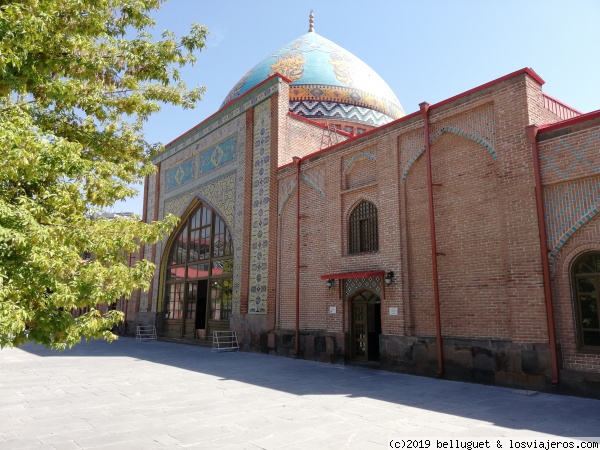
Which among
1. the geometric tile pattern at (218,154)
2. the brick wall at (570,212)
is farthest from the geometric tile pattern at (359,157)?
the geometric tile pattern at (218,154)

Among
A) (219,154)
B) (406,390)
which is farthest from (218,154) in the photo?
(406,390)

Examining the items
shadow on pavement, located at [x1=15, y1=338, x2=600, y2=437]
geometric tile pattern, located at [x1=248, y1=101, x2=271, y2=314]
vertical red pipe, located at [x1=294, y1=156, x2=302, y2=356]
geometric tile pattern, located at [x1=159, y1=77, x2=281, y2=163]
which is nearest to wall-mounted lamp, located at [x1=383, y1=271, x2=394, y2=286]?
shadow on pavement, located at [x1=15, y1=338, x2=600, y2=437]

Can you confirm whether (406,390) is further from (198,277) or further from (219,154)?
(219,154)

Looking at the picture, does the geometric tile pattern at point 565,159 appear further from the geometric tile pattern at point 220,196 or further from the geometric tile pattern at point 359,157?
the geometric tile pattern at point 220,196

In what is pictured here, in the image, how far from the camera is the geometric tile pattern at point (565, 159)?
8.31 meters

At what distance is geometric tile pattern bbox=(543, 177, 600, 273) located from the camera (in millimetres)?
8188

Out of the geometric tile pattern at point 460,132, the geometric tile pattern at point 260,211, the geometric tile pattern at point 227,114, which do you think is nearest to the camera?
the geometric tile pattern at point 460,132

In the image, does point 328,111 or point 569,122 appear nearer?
point 569,122

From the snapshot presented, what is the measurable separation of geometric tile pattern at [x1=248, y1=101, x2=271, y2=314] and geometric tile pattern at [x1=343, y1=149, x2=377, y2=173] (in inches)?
133

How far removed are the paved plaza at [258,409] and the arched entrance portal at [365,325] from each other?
118cm

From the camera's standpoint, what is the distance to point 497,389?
8.68 m

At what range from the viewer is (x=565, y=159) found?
28.2ft

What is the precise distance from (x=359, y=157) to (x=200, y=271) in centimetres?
939

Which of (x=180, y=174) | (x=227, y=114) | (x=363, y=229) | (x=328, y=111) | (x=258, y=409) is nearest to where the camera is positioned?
(x=258, y=409)
